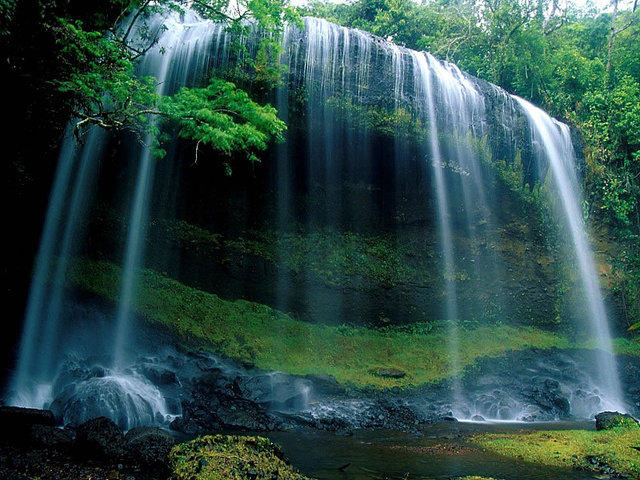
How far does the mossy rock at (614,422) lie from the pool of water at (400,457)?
1.83 m

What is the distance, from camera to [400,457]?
6.31 meters

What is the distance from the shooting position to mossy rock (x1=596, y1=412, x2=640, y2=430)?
300 inches

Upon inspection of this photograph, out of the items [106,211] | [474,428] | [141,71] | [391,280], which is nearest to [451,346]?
[391,280]

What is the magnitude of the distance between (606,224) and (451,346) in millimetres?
7126

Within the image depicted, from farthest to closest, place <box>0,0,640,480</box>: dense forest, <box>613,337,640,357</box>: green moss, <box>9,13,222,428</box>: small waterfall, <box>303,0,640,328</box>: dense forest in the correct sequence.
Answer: <box>303,0,640,328</box>: dense forest < <box>613,337,640,357</box>: green moss < <box>9,13,222,428</box>: small waterfall < <box>0,0,640,480</box>: dense forest

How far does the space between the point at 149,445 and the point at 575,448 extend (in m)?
5.98

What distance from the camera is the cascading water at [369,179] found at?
12117mm

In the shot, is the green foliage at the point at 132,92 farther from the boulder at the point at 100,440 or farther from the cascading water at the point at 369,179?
the boulder at the point at 100,440

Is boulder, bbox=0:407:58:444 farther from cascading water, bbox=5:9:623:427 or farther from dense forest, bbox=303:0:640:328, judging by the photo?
dense forest, bbox=303:0:640:328

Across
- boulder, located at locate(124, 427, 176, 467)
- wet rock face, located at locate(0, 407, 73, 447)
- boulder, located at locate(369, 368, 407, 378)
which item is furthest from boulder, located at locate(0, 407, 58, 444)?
boulder, located at locate(369, 368, 407, 378)

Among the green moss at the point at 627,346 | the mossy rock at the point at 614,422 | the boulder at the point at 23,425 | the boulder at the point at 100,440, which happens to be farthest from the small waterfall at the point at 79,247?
the green moss at the point at 627,346

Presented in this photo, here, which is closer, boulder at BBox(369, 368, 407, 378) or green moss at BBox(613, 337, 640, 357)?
boulder at BBox(369, 368, 407, 378)

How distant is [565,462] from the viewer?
5758 mm

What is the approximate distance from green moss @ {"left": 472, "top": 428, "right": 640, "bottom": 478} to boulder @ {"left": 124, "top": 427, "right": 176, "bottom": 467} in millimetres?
4698
